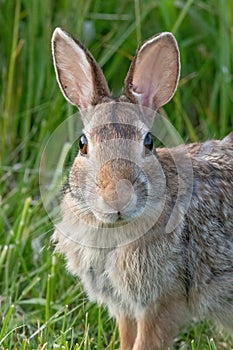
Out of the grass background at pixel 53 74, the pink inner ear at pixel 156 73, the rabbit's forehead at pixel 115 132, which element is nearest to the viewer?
the rabbit's forehead at pixel 115 132

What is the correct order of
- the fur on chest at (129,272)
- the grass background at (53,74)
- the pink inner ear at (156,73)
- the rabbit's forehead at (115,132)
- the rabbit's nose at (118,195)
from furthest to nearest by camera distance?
the grass background at (53,74) → the pink inner ear at (156,73) → the fur on chest at (129,272) → the rabbit's forehead at (115,132) → the rabbit's nose at (118,195)

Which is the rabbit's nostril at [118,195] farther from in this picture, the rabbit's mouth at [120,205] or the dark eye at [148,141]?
the dark eye at [148,141]

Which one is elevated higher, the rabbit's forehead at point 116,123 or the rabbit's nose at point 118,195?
the rabbit's forehead at point 116,123

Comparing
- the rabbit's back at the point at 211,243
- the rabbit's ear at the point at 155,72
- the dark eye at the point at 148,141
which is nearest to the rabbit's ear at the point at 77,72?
the rabbit's ear at the point at 155,72

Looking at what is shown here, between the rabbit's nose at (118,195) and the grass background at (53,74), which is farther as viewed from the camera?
the grass background at (53,74)

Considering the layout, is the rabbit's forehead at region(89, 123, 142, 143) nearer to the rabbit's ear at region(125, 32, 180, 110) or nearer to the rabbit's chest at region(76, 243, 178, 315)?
the rabbit's ear at region(125, 32, 180, 110)

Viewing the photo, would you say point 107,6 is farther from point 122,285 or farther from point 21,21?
point 122,285

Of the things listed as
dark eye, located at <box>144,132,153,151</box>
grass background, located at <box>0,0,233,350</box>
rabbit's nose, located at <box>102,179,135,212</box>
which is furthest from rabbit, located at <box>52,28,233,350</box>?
grass background, located at <box>0,0,233,350</box>

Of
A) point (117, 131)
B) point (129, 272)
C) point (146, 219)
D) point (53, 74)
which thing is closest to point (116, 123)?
point (117, 131)
